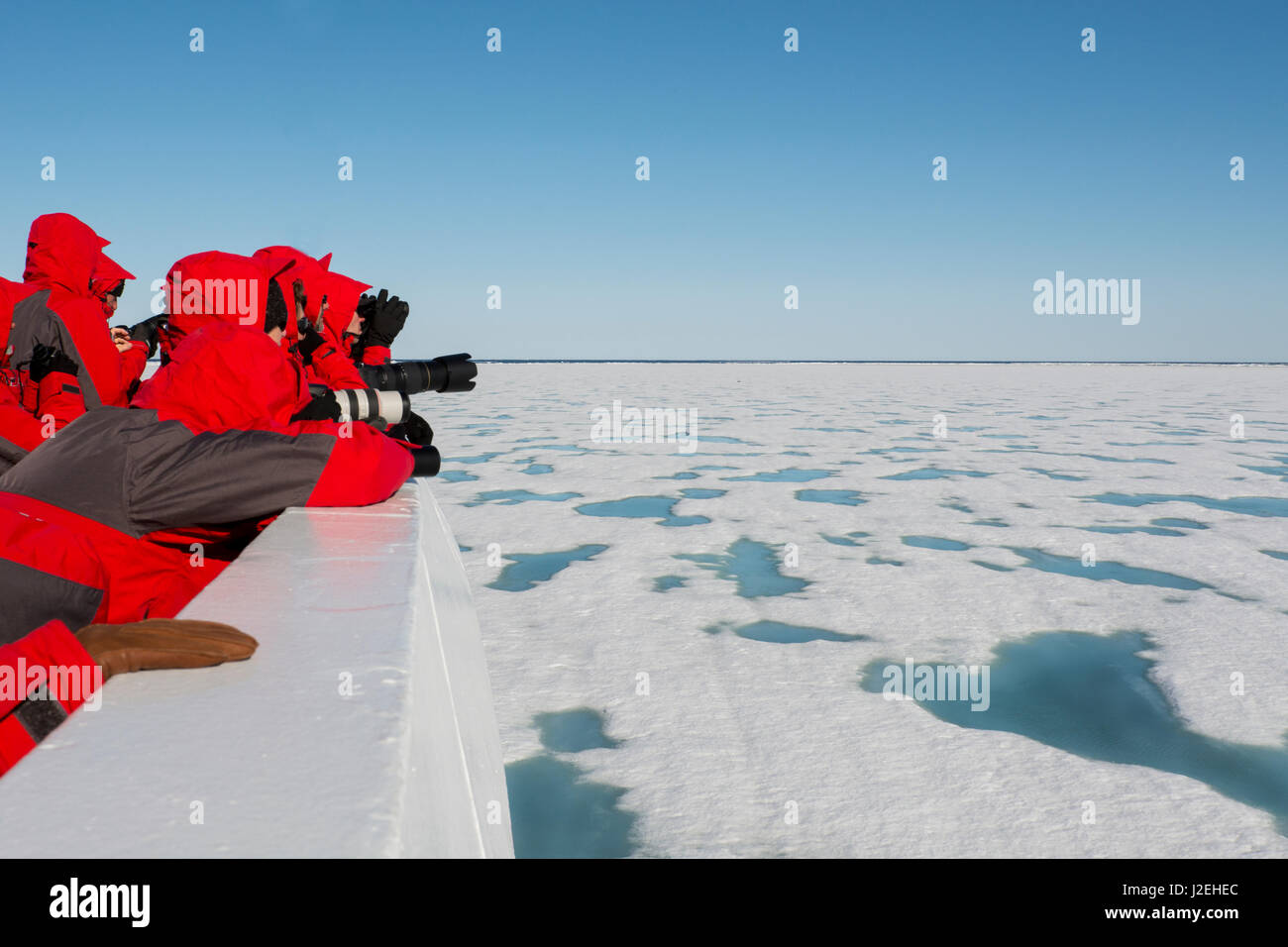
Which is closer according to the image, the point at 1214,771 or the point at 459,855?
the point at 459,855

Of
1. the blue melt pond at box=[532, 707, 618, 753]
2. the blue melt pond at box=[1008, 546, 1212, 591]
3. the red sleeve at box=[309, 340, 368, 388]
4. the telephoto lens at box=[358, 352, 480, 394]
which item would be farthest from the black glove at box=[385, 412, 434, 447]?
the blue melt pond at box=[1008, 546, 1212, 591]

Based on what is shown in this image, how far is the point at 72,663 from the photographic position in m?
0.83

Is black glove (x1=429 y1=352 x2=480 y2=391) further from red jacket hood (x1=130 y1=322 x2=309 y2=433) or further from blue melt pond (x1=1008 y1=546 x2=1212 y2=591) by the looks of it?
blue melt pond (x1=1008 y1=546 x2=1212 y2=591)

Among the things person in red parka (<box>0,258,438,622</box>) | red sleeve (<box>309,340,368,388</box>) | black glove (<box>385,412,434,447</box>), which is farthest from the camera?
red sleeve (<box>309,340,368,388</box>)

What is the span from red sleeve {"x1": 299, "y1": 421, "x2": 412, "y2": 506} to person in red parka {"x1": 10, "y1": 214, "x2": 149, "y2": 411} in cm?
187

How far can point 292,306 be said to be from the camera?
2.01m

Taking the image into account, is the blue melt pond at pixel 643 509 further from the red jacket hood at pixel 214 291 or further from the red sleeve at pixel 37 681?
the red sleeve at pixel 37 681

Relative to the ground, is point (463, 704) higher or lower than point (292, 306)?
lower

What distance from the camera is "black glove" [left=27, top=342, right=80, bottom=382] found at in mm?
2801

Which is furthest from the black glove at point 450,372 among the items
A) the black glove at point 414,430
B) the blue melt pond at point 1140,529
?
the blue melt pond at point 1140,529

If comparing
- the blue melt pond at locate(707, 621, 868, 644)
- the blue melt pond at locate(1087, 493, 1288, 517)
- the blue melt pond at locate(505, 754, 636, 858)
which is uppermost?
the blue melt pond at locate(1087, 493, 1288, 517)
